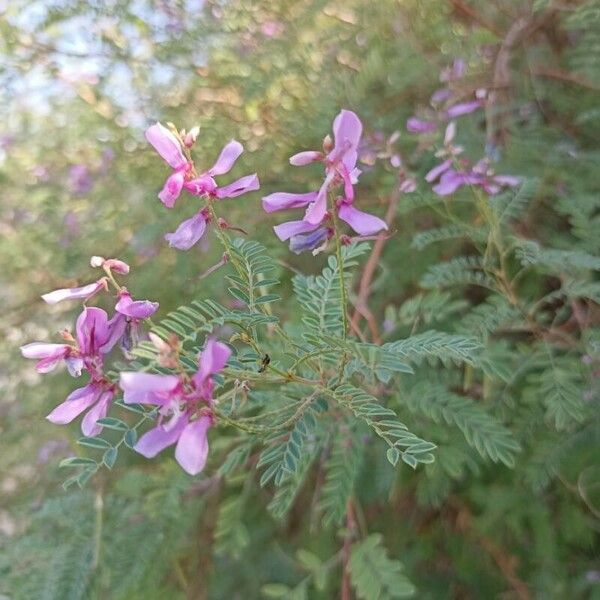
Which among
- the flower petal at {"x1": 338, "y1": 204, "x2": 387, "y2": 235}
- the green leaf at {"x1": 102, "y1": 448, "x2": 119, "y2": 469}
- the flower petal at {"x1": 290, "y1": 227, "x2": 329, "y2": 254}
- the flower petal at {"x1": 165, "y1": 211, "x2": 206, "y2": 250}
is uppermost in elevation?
the flower petal at {"x1": 338, "y1": 204, "x2": 387, "y2": 235}

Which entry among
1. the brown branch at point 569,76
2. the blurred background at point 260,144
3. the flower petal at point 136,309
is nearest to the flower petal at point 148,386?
the flower petal at point 136,309

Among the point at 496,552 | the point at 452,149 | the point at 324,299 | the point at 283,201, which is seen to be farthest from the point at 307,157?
the point at 496,552

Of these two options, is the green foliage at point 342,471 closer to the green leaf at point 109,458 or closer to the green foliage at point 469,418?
the green foliage at point 469,418

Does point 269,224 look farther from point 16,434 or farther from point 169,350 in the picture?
point 169,350

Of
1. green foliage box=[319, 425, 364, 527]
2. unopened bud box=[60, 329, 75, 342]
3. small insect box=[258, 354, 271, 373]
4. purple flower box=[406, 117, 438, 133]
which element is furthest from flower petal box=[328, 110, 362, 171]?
purple flower box=[406, 117, 438, 133]

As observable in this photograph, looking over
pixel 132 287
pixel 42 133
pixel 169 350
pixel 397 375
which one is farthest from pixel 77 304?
pixel 169 350

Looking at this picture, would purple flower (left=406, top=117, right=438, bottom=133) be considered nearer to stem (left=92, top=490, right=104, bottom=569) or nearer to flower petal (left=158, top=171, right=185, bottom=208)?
flower petal (left=158, top=171, right=185, bottom=208)
